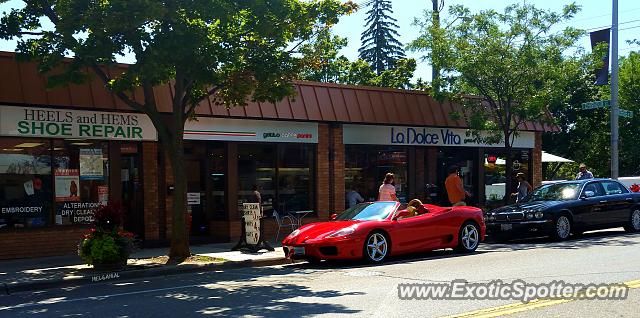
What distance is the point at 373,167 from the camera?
66.5 ft

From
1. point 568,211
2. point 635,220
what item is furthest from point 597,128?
point 568,211

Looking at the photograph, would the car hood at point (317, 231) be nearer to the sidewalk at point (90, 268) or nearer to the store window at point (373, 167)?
the sidewalk at point (90, 268)

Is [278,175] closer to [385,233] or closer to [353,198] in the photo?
[353,198]

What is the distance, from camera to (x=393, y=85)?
104 ft

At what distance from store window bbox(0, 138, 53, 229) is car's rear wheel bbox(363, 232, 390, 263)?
7.16 m

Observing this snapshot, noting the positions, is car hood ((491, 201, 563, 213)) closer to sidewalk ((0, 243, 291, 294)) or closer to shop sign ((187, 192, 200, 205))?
sidewalk ((0, 243, 291, 294))

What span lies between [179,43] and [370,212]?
4.91 metres

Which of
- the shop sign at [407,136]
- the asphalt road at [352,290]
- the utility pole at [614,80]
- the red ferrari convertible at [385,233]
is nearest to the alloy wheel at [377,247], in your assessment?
the red ferrari convertible at [385,233]

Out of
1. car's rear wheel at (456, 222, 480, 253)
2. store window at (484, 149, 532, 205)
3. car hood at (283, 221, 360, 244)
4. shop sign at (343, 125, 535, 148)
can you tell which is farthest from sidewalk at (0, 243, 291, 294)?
store window at (484, 149, 532, 205)

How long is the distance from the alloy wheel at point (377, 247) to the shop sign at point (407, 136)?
22.6 ft

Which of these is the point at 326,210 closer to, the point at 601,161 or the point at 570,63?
the point at 570,63
